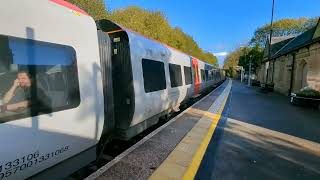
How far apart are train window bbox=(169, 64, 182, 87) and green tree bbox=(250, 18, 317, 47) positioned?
67.6 metres

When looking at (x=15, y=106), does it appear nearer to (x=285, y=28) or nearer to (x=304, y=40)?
(x=304, y=40)

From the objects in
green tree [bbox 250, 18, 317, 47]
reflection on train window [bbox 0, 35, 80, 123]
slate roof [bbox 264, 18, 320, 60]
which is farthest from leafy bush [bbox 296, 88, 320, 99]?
green tree [bbox 250, 18, 317, 47]

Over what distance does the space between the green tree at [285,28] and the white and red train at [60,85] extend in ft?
239

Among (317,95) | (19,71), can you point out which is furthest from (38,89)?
(317,95)

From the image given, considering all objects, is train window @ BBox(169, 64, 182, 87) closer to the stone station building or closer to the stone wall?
the stone station building

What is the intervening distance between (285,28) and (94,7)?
221 feet

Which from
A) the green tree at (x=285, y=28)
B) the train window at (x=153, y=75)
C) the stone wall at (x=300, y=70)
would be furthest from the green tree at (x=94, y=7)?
the green tree at (x=285, y=28)

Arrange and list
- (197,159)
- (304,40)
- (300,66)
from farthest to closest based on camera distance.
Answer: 1. (304,40)
2. (300,66)
3. (197,159)

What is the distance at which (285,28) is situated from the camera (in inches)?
2896

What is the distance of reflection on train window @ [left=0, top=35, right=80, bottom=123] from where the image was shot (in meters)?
2.95

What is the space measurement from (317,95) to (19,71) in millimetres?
16126

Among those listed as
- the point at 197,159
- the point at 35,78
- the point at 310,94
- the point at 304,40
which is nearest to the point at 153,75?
the point at 197,159

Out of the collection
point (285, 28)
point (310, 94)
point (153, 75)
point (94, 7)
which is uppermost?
point (285, 28)

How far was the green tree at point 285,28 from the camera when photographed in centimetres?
7112
